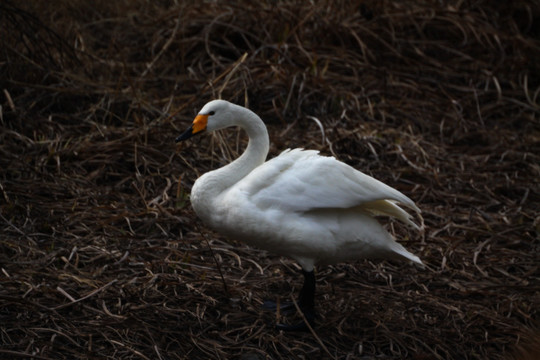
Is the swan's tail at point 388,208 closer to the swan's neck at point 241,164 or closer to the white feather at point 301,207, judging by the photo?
the white feather at point 301,207

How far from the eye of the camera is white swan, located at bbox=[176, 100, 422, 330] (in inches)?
115

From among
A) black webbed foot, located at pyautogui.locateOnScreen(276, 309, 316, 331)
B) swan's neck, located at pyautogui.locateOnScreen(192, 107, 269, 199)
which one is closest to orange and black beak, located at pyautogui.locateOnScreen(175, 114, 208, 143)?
swan's neck, located at pyautogui.locateOnScreen(192, 107, 269, 199)

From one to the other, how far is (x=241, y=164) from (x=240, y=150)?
5.98ft

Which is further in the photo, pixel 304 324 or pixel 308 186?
pixel 304 324

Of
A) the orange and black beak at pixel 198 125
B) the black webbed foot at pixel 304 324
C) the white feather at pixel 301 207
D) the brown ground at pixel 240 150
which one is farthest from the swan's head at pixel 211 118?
the black webbed foot at pixel 304 324

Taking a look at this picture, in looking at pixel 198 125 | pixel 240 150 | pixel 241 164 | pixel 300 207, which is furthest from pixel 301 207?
pixel 240 150

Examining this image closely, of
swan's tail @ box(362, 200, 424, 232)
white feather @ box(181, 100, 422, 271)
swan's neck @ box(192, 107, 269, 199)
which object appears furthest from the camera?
swan's tail @ box(362, 200, 424, 232)

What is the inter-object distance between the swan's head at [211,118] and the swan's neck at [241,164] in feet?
0.18

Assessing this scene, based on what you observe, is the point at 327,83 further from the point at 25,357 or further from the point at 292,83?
the point at 25,357

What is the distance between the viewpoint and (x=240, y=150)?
16.5ft

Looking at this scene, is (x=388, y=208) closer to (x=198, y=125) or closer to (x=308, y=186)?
(x=308, y=186)

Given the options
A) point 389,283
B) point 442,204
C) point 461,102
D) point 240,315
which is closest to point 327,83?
point 461,102

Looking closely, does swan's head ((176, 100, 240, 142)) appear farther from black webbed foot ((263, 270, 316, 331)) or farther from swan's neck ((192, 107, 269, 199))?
black webbed foot ((263, 270, 316, 331))

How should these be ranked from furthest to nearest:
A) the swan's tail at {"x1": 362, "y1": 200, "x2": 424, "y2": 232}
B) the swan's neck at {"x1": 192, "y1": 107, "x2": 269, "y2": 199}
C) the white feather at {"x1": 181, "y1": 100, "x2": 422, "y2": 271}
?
1. the swan's tail at {"x1": 362, "y1": 200, "x2": 424, "y2": 232}
2. the swan's neck at {"x1": 192, "y1": 107, "x2": 269, "y2": 199}
3. the white feather at {"x1": 181, "y1": 100, "x2": 422, "y2": 271}
